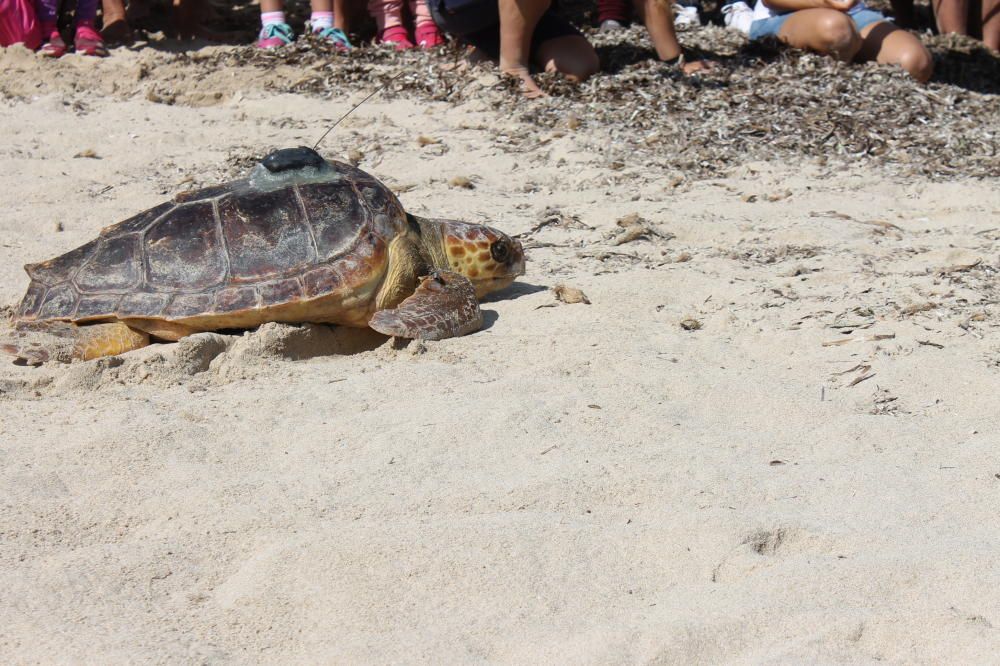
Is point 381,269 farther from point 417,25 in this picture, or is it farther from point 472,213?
point 417,25

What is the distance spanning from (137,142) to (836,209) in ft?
12.6

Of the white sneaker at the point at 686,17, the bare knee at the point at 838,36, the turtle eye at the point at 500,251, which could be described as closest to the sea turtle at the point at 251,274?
the turtle eye at the point at 500,251

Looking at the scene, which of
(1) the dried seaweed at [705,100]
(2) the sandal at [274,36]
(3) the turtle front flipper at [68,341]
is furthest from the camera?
(2) the sandal at [274,36]

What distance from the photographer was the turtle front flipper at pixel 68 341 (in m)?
3.50

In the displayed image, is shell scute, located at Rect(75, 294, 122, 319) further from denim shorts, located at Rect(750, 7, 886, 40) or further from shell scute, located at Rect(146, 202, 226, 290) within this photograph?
denim shorts, located at Rect(750, 7, 886, 40)

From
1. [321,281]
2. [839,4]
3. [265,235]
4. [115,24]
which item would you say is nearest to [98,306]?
[265,235]

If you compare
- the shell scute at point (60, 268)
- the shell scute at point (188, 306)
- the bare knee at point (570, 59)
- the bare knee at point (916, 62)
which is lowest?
the shell scute at point (188, 306)

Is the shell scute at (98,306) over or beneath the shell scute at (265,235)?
beneath

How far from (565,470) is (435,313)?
110cm

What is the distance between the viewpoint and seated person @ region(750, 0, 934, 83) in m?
6.95

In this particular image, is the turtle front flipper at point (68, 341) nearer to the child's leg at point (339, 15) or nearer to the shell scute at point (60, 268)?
the shell scute at point (60, 268)

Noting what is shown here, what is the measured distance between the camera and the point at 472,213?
5.20 m

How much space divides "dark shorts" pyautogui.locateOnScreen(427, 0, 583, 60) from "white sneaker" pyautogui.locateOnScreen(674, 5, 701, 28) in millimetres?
1407

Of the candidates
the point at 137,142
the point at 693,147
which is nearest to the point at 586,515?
the point at 693,147
